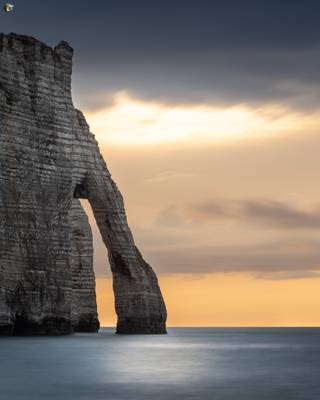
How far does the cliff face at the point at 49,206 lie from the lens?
86.9 meters

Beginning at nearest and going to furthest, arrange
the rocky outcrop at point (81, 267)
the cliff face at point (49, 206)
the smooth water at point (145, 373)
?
the smooth water at point (145, 373)
the cliff face at point (49, 206)
the rocky outcrop at point (81, 267)

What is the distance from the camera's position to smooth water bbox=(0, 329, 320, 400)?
145ft

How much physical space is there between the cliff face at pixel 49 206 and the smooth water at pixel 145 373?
7881 millimetres

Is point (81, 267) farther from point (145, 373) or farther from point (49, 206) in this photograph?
point (145, 373)

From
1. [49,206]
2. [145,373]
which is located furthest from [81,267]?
[145,373]

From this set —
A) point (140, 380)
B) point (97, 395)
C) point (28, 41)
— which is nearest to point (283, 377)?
point (140, 380)

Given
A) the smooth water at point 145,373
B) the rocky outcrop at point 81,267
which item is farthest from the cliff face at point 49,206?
the smooth water at point 145,373

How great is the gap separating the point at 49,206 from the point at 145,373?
37.6m

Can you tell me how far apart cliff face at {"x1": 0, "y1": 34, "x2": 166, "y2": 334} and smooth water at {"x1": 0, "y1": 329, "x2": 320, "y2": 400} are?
→ 25.9ft

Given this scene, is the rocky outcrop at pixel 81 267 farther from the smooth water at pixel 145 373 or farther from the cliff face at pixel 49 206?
the smooth water at pixel 145 373

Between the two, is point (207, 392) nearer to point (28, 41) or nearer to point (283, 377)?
point (283, 377)

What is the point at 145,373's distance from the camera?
5475 cm

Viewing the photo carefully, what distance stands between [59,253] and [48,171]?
6.93m

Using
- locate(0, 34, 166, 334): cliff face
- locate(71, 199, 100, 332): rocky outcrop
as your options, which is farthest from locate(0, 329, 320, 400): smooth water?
locate(71, 199, 100, 332): rocky outcrop
